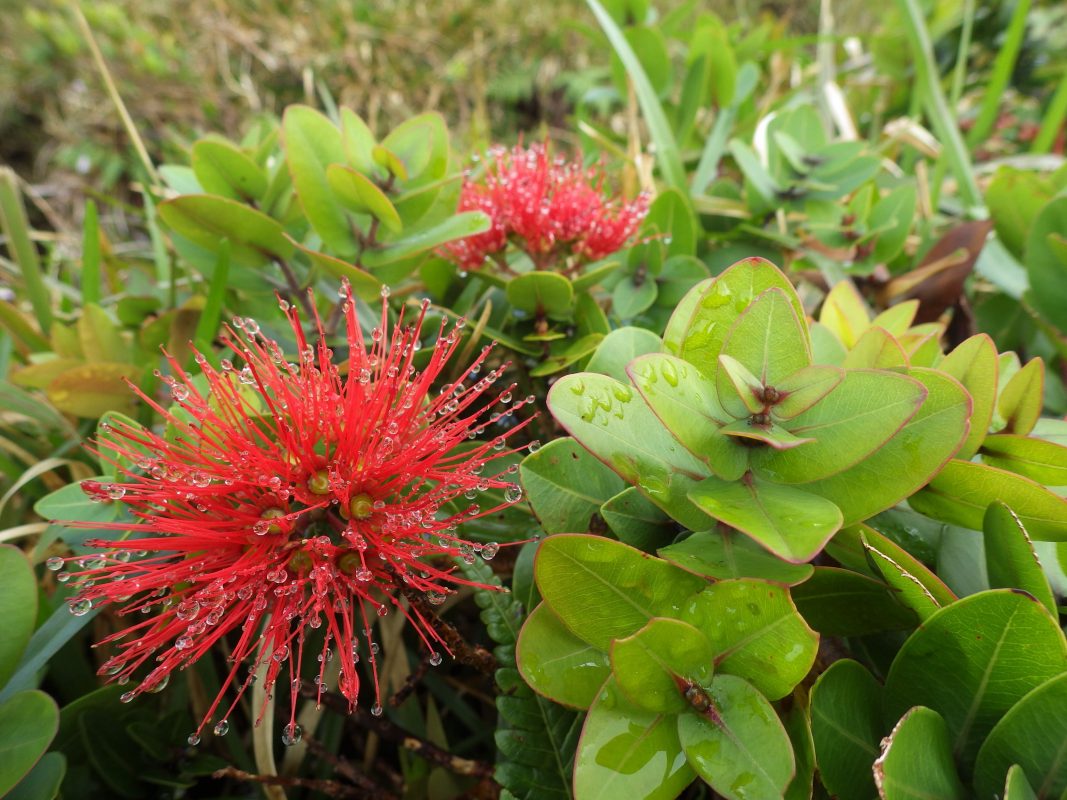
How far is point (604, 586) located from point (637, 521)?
6 centimetres

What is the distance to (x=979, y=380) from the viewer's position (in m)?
0.46

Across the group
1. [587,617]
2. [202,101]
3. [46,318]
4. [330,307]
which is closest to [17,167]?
[202,101]

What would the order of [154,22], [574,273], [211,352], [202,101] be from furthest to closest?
[154,22]
[202,101]
[574,273]
[211,352]

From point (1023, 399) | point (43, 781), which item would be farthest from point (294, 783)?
point (1023, 399)

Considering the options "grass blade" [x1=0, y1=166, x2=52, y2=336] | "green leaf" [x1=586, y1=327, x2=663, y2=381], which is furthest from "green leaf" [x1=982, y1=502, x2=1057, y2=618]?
"grass blade" [x1=0, y1=166, x2=52, y2=336]

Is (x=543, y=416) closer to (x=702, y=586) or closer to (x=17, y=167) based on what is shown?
(x=702, y=586)

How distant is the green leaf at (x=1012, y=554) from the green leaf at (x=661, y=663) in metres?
0.18

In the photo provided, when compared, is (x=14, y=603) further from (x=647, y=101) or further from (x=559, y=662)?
(x=647, y=101)

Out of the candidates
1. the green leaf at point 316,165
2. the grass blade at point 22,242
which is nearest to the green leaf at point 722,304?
the green leaf at point 316,165

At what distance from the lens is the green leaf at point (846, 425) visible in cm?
36

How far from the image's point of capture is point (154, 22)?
11.5 ft

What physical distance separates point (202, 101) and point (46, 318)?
270cm

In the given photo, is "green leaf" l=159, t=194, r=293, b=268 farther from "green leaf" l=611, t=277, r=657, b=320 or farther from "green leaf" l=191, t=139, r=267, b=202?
"green leaf" l=611, t=277, r=657, b=320

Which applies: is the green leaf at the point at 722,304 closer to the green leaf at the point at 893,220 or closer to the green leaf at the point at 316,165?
the green leaf at the point at 316,165
